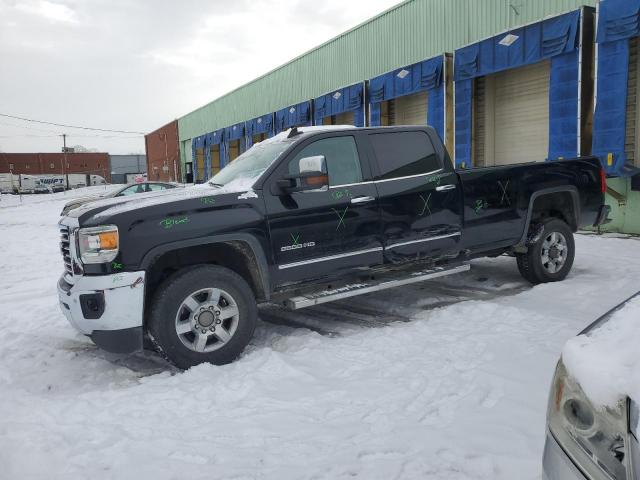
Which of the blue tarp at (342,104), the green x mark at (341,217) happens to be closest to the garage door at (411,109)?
the blue tarp at (342,104)

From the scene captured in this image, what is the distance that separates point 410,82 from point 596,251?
9.29 meters

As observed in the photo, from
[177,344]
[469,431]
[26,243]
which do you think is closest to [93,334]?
[177,344]

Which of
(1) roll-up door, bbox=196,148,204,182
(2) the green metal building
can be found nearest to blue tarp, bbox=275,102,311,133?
(2) the green metal building

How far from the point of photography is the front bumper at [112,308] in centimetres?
393

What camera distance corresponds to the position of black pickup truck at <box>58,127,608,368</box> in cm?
400

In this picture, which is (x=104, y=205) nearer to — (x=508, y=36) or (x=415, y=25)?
(x=508, y=36)

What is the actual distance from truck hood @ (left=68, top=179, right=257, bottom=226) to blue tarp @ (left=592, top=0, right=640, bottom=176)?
8.81 metres

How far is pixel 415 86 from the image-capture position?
626 inches

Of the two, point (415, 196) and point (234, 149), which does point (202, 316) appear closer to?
point (415, 196)

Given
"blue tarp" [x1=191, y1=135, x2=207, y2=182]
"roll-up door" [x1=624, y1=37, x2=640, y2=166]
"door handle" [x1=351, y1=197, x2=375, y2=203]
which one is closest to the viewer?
"door handle" [x1=351, y1=197, x2=375, y2=203]

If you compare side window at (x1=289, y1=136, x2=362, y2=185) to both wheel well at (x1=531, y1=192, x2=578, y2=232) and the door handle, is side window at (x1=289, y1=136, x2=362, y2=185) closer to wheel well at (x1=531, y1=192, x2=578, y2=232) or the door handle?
the door handle

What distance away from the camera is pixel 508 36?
12.5 m

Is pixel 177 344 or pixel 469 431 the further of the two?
pixel 177 344

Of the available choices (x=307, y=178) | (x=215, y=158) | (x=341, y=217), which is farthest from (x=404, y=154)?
(x=215, y=158)
